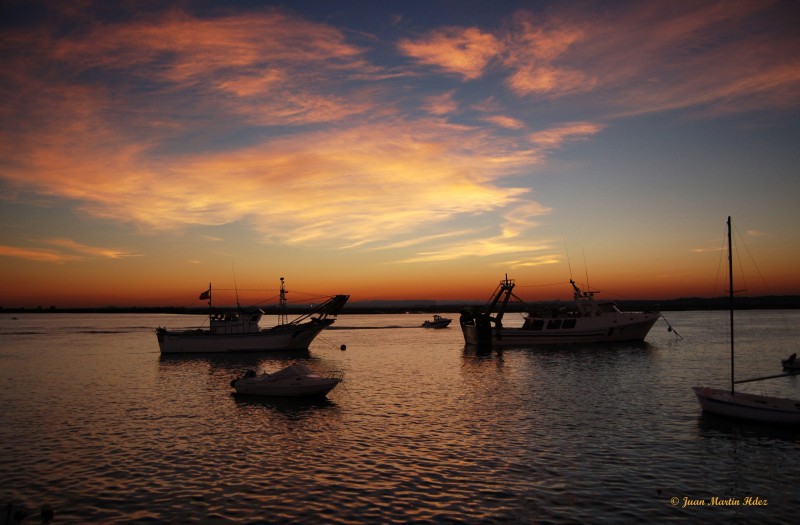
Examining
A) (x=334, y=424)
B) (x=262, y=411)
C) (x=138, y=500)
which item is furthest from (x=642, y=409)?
(x=138, y=500)

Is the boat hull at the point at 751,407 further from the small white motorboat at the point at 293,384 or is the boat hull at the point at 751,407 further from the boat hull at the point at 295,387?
the boat hull at the point at 295,387

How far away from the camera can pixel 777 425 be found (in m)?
26.5

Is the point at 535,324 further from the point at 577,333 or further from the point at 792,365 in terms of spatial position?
the point at 792,365

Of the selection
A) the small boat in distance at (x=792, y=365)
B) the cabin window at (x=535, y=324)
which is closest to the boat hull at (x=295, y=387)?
the small boat in distance at (x=792, y=365)

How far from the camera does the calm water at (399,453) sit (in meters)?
17.1

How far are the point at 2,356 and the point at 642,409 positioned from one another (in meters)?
81.4

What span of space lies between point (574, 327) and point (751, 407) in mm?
50122

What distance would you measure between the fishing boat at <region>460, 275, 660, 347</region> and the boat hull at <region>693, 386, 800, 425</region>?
1845 inches

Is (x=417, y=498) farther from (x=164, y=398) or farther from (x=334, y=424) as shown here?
(x=164, y=398)

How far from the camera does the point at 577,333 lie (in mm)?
76438

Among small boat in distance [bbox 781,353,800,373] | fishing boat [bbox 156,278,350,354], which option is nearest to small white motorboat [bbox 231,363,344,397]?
fishing boat [bbox 156,278,350,354]

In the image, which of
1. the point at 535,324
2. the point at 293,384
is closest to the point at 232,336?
the point at 293,384

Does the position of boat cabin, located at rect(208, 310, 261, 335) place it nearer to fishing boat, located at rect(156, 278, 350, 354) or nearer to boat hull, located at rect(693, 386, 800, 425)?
fishing boat, located at rect(156, 278, 350, 354)

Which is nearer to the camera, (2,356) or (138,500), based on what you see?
(138,500)
